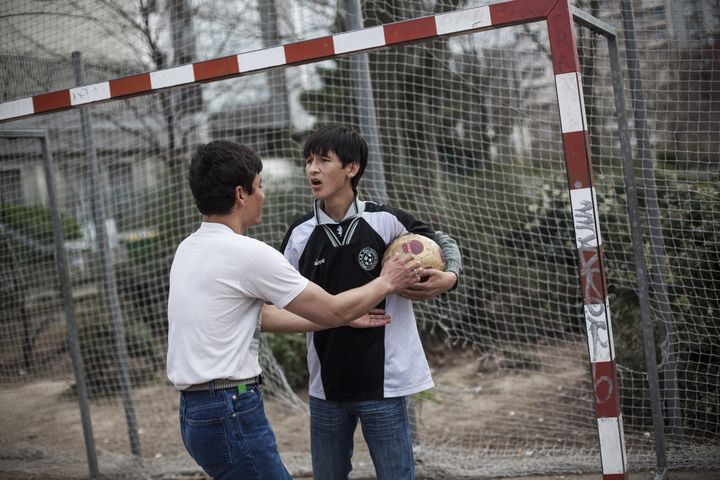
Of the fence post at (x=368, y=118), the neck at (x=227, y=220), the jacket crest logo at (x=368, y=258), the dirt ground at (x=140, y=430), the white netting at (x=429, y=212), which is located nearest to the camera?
the neck at (x=227, y=220)

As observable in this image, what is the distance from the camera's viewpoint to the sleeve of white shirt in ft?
7.50

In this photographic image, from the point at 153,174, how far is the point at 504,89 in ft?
12.0

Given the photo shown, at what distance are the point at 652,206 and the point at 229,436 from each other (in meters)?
2.96

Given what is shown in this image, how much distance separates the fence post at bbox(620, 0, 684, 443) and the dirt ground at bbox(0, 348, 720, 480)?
0.54 m

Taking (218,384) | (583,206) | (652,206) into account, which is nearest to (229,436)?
(218,384)

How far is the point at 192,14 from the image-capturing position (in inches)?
252

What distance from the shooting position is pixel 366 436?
269 centimetres

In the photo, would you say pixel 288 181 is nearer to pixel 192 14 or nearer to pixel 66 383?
pixel 192 14

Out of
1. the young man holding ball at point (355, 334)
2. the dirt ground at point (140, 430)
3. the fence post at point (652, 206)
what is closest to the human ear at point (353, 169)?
the young man holding ball at point (355, 334)

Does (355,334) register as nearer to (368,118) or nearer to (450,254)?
(450,254)

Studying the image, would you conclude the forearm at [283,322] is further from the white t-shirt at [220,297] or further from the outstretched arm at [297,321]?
the white t-shirt at [220,297]

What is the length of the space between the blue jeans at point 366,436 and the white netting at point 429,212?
1855 mm

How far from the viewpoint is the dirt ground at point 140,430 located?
509 centimetres

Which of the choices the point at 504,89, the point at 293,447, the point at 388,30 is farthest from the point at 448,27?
the point at 293,447
